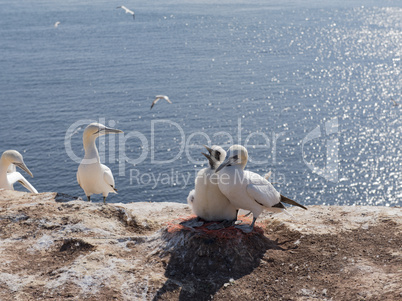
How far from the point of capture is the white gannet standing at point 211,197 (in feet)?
32.9

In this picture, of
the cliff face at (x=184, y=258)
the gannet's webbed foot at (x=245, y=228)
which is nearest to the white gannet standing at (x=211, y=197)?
the gannet's webbed foot at (x=245, y=228)

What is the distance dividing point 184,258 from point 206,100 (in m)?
38.2

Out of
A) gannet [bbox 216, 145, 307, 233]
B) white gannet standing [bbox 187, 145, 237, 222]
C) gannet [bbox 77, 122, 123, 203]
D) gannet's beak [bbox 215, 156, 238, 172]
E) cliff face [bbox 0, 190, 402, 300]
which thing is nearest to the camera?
cliff face [bbox 0, 190, 402, 300]

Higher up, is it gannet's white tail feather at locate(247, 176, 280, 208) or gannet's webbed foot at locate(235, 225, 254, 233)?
gannet's white tail feather at locate(247, 176, 280, 208)

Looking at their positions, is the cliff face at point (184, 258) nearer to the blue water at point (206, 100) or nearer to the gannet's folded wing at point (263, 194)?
the gannet's folded wing at point (263, 194)

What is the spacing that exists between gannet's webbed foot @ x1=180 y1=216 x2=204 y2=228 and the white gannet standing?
0.44ft

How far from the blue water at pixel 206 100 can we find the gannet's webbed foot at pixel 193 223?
20337mm


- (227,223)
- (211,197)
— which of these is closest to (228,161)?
(211,197)

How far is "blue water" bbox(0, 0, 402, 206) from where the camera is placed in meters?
34.1

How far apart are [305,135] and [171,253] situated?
3149 cm

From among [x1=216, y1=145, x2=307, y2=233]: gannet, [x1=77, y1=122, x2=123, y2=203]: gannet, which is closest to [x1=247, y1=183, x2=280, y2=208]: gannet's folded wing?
[x1=216, y1=145, x2=307, y2=233]: gannet

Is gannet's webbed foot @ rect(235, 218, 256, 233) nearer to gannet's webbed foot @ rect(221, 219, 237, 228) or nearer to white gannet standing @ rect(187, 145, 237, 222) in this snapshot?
gannet's webbed foot @ rect(221, 219, 237, 228)

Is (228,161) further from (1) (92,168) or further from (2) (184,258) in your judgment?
(1) (92,168)

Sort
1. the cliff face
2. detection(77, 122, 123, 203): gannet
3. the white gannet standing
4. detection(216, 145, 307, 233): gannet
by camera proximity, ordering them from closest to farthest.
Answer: the cliff face, detection(216, 145, 307, 233): gannet, the white gannet standing, detection(77, 122, 123, 203): gannet
